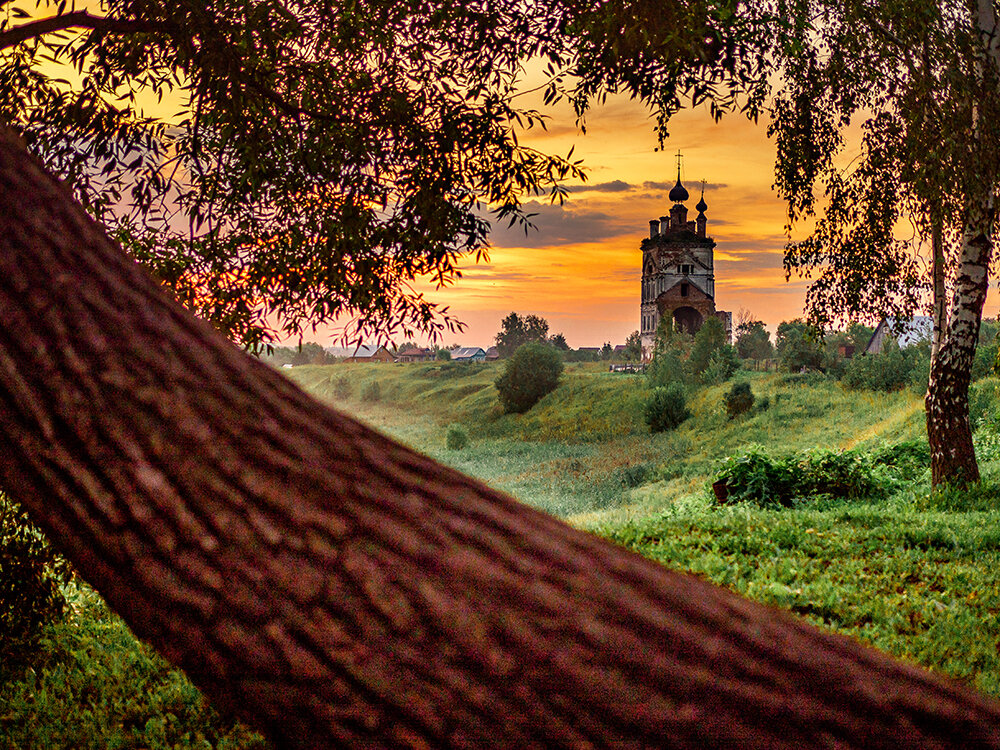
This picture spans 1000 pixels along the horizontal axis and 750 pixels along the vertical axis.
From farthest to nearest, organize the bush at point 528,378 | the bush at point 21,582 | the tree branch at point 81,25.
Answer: the bush at point 528,378 → the bush at point 21,582 → the tree branch at point 81,25

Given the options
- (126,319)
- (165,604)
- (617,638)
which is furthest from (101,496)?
(617,638)

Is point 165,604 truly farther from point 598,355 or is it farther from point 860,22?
point 598,355

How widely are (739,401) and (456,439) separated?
1395 centimetres

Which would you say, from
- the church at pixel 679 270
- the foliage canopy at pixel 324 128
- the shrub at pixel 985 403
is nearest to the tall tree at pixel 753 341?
the church at pixel 679 270

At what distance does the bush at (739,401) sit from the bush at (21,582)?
2524 centimetres

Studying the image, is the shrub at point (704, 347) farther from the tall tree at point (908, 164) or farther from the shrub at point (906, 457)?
the tall tree at point (908, 164)

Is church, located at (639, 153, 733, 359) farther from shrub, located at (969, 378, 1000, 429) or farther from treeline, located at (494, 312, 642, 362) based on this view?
shrub, located at (969, 378, 1000, 429)

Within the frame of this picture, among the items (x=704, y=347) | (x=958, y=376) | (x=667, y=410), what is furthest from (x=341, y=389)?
(x=958, y=376)

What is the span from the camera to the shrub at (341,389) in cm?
5591

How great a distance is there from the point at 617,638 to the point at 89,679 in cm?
555

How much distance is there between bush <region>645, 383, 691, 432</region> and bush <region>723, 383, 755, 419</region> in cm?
246

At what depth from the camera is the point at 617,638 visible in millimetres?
1304

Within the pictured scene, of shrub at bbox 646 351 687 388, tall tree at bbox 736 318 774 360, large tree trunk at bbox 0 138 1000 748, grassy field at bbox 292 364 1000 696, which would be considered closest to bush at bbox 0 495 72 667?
grassy field at bbox 292 364 1000 696

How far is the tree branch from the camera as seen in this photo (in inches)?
205
